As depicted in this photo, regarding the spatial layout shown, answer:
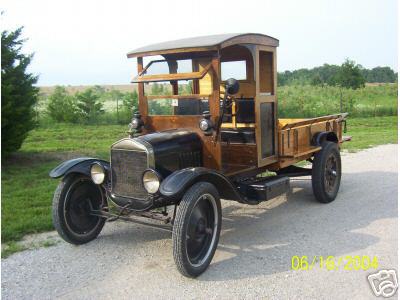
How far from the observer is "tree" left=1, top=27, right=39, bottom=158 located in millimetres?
9914

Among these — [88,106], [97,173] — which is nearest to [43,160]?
[97,173]

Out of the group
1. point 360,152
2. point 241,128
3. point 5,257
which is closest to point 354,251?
point 241,128

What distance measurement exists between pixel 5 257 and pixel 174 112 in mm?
2606

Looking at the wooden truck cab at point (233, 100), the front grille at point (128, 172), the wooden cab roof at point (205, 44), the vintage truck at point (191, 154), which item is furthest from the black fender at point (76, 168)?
the wooden cab roof at point (205, 44)

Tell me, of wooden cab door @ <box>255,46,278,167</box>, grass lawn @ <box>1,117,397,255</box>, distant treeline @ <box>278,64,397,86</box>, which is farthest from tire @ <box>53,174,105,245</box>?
distant treeline @ <box>278,64,397,86</box>

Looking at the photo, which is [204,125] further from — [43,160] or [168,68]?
[43,160]

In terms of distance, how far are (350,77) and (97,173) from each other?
110 ft

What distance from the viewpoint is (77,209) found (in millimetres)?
5348

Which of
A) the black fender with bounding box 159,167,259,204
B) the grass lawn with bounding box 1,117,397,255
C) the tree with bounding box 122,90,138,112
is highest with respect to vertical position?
the tree with bounding box 122,90,138,112

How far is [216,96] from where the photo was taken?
5027 mm

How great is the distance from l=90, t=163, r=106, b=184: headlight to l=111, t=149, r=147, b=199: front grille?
0.15 metres

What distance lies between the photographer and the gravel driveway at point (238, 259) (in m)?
4.11

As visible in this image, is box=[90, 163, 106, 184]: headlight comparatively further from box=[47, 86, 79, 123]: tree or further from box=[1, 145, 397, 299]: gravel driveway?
box=[47, 86, 79, 123]: tree

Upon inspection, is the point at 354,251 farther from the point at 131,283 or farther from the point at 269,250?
the point at 131,283
